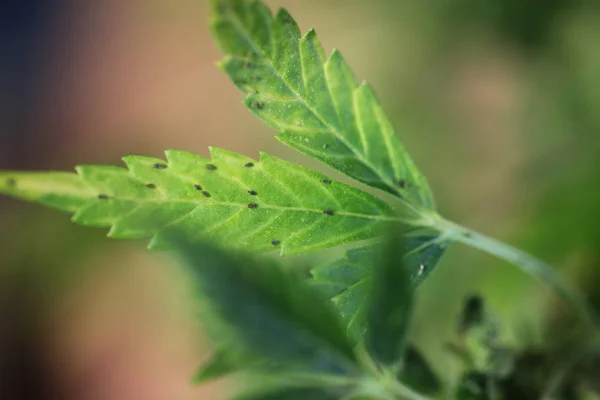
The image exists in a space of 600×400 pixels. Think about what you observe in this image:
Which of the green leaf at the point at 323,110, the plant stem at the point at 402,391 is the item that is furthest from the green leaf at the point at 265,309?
the green leaf at the point at 323,110

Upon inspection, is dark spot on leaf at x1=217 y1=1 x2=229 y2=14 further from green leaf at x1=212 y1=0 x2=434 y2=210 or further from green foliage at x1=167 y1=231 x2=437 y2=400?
green foliage at x1=167 y1=231 x2=437 y2=400

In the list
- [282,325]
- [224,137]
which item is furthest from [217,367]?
[224,137]

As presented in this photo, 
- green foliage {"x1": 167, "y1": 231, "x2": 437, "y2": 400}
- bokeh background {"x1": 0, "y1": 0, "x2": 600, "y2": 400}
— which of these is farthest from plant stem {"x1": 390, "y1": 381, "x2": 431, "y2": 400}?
bokeh background {"x1": 0, "y1": 0, "x2": 600, "y2": 400}

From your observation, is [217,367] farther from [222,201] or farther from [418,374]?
[418,374]

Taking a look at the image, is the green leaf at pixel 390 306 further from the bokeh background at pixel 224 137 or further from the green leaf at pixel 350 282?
the bokeh background at pixel 224 137

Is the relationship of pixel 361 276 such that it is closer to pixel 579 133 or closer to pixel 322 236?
pixel 322 236

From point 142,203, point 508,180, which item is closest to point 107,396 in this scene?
point 508,180
